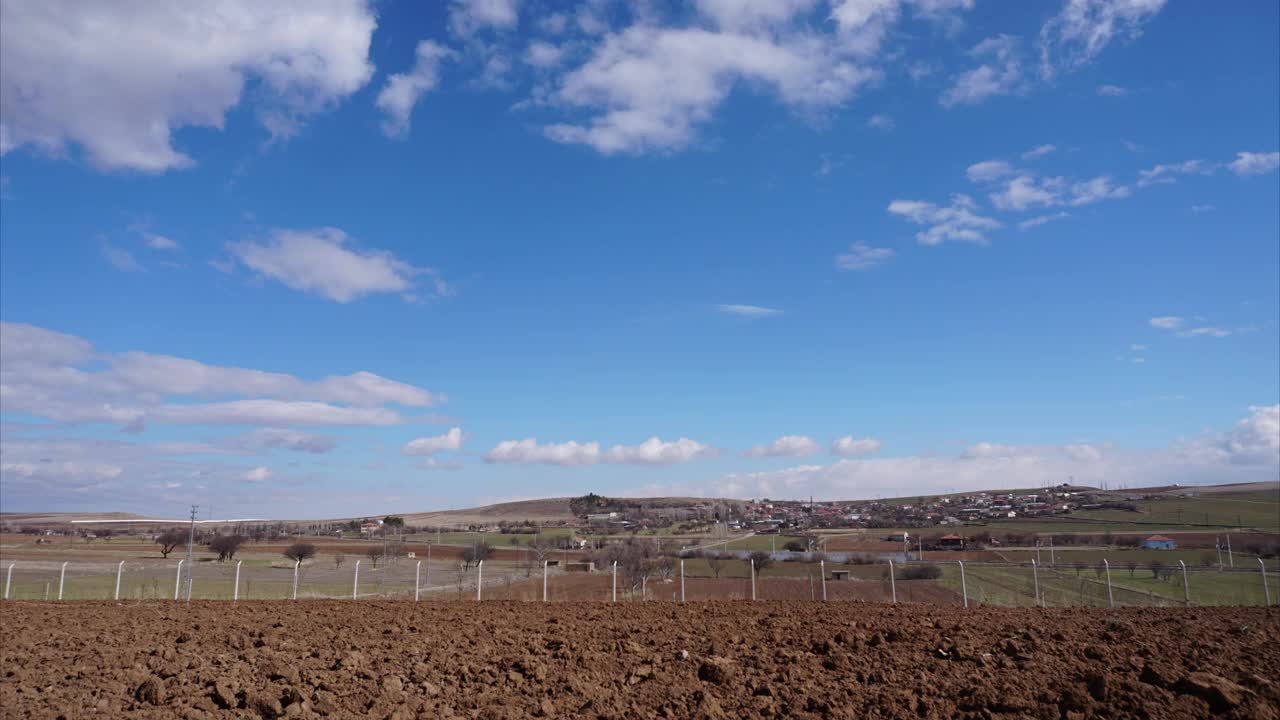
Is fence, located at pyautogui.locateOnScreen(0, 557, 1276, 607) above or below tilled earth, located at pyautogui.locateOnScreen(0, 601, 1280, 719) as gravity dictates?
below

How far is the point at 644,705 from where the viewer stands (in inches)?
380

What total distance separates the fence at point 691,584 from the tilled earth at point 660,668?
1160 cm

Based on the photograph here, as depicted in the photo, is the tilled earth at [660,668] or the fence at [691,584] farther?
the fence at [691,584]

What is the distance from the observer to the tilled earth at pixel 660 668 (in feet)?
31.1

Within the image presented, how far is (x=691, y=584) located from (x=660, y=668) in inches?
1216

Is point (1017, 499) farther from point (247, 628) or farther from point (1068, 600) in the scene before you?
point (247, 628)

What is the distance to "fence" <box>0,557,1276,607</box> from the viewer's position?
3222cm

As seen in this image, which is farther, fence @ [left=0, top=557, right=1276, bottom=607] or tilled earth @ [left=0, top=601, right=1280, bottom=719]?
fence @ [left=0, top=557, right=1276, bottom=607]

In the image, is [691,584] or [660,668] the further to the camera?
[691,584]

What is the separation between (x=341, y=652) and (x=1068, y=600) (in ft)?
95.4

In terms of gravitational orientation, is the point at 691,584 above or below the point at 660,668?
below

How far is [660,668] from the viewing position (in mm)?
11805

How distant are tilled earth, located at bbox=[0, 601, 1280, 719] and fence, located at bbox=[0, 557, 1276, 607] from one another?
457 inches

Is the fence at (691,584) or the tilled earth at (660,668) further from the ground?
the tilled earth at (660,668)
